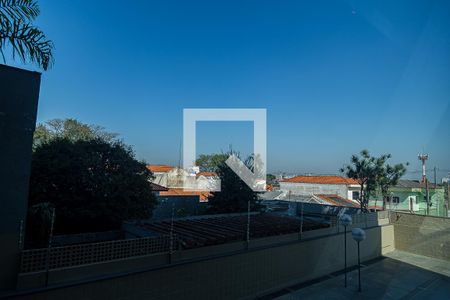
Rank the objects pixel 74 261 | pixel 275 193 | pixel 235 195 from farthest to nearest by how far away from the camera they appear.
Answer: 1. pixel 275 193
2. pixel 235 195
3. pixel 74 261

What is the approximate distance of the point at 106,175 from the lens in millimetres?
9766

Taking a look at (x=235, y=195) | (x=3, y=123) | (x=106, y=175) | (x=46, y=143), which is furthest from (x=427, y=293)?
(x=46, y=143)

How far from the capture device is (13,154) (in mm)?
4500

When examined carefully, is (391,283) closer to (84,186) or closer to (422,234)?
(422,234)

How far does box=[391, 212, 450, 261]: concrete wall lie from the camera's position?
42.7 feet

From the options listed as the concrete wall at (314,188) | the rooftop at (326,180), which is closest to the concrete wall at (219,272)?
the concrete wall at (314,188)

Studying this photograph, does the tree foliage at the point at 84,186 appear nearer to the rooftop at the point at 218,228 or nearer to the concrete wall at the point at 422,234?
the rooftop at the point at 218,228

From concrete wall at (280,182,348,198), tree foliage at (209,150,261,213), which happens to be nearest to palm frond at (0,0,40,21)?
tree foliage at (209,150,261,213)

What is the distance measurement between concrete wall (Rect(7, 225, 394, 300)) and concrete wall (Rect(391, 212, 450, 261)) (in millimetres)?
5715

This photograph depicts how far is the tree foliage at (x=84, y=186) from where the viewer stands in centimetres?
894

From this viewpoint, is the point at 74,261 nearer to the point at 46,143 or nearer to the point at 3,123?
the point at 3,123

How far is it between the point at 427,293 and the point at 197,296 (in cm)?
715

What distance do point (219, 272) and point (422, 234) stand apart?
11632mm

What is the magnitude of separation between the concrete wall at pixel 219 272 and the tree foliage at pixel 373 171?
7.19m
